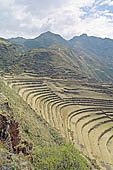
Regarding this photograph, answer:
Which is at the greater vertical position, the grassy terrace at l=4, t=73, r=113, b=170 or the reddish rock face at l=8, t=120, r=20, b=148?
the grassy terrace at l=4, t=73, r=113, b=170

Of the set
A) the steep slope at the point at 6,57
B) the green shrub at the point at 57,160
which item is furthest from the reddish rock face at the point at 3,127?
the steep slope at the point at 6,57

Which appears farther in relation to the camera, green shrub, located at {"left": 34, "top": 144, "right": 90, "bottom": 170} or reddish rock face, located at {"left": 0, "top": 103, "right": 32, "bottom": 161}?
green shrub, located at {"left": 34, "top": 144, "right": 90, "bottom": 170}

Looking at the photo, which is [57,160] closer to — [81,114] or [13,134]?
[13,134]

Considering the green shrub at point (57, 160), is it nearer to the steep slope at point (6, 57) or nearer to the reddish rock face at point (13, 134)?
the reddish rock face at point (13, 134)

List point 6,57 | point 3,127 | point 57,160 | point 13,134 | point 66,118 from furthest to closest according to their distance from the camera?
point 6,57 → point 66,118 → point 13,134 → point 57,160 → point 3,127

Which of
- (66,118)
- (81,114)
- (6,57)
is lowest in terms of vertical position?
(66,118)

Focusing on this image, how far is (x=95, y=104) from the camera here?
49.2 meters

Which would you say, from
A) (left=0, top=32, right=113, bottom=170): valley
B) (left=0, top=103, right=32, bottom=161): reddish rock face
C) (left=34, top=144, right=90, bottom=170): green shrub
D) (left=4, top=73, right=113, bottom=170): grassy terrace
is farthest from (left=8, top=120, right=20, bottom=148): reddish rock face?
(left=4, top=73, right=113, bottom=170): grassy terrace

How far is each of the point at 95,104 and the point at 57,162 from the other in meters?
37.3

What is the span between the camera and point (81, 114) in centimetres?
4269

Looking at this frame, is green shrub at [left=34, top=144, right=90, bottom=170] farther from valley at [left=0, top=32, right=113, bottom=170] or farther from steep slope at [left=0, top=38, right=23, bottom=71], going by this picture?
steep slope at [left=0, top=38, right=23, bottom=71]

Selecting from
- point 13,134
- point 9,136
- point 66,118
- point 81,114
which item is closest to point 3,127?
point 9,136

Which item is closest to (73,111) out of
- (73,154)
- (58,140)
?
(58,140)

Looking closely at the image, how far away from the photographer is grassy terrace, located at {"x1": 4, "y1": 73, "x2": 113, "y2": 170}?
3166cm
